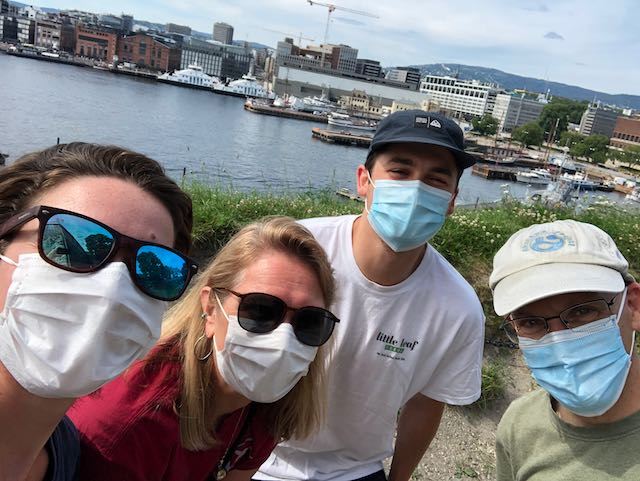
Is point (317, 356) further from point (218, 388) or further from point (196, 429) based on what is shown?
point (196, 429)

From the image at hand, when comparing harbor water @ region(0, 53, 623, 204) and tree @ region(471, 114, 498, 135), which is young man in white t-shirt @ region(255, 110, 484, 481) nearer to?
harbor water @ region(0, 53, 623, 204)

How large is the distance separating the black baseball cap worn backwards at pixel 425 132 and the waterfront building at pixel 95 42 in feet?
385

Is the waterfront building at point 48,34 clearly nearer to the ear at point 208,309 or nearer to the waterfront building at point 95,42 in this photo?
the waterfront building at point 95,42

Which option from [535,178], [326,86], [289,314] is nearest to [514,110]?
[326,86]

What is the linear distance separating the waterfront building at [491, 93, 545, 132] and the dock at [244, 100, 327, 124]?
85.0 meters

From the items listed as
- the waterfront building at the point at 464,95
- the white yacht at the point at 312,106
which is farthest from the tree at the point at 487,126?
the waterfront building at the point at 464,95

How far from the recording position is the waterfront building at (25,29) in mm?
106938

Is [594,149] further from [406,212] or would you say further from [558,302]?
[558,302]

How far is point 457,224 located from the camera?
6156 mm

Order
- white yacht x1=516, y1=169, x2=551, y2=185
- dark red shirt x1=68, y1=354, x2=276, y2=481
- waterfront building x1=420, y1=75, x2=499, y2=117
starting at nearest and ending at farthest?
dark red shirt x1=68, y1=354, x2=276, y2=481
white yacht x1=516, y1=169, x2=551, y2=185
waterfront building x1=420, y1=75, x2=499, y2=117

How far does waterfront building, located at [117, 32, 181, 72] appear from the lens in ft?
338

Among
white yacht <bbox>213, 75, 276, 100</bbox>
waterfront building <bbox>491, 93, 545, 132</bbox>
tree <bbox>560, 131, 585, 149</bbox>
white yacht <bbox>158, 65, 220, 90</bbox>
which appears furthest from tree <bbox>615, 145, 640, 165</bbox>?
white yacht <bbox>158, 65, 220, 90</bbox>

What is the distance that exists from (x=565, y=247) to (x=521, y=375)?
11.2ft

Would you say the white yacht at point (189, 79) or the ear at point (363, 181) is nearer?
the ear at point (363, 181)
